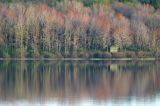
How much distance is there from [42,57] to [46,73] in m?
21.4

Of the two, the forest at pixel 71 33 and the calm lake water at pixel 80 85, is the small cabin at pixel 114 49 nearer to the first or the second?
the forest at pixel 71 33

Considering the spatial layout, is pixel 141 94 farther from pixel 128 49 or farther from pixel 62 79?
pixel 128 49

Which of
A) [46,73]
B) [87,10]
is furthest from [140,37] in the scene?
[46,73]

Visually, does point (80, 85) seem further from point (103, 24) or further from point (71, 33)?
point (103, 24)

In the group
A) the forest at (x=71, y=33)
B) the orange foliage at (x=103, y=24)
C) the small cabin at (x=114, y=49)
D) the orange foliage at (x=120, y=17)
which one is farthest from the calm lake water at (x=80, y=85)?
the orange foliage at (x=120, y=17)

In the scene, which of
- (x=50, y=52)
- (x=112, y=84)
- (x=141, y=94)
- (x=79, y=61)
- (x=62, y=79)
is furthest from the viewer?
(x=50, y=52)

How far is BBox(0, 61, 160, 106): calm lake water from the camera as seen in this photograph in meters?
36.8

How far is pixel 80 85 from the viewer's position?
4559 cm

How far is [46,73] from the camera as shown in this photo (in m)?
55.2

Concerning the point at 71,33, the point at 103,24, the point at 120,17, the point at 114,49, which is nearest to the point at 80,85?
the point at 114,49

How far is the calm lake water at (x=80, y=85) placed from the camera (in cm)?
3684

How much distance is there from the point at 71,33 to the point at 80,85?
36.0 m

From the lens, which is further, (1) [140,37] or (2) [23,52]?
(1) [140,37]

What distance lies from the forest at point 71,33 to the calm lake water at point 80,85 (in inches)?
557
